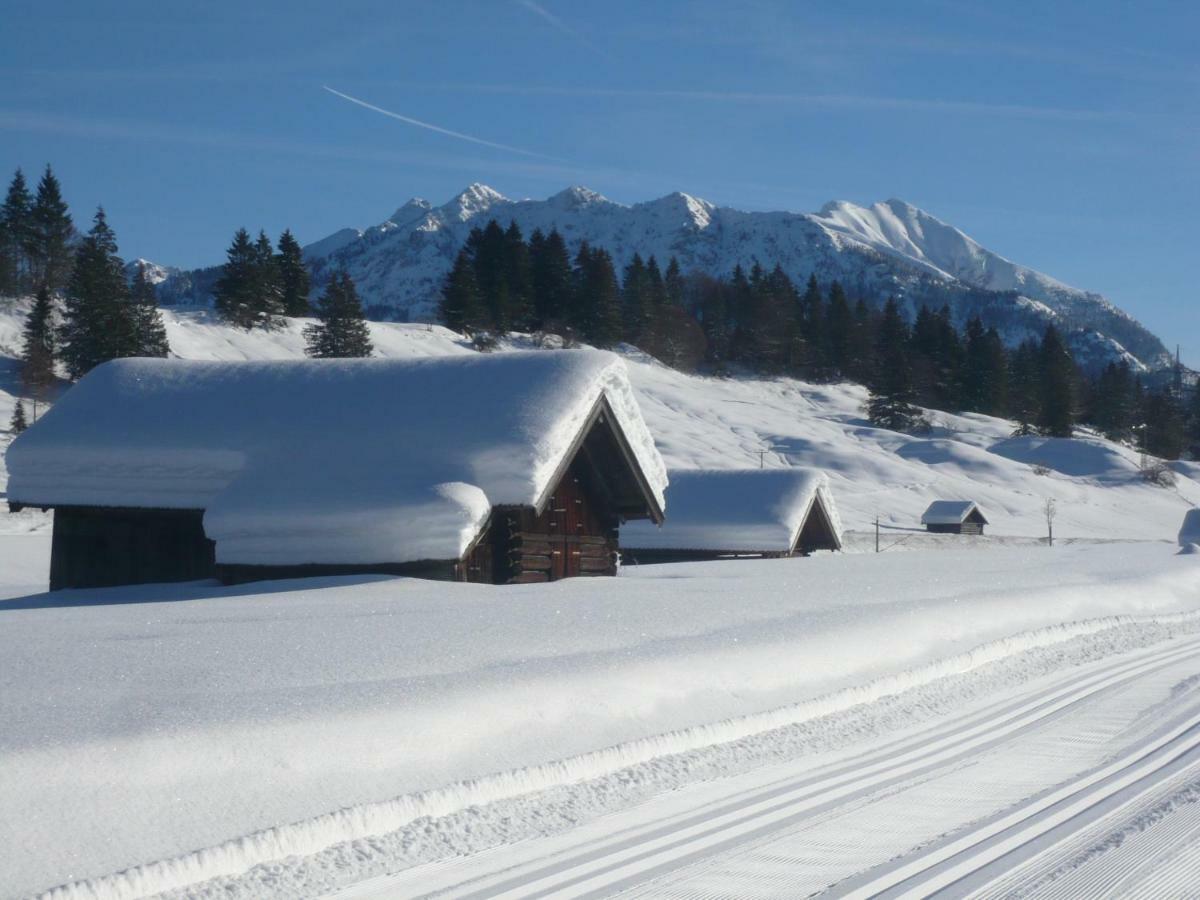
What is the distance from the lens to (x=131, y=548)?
19734 millimetres

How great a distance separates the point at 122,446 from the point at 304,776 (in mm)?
14129

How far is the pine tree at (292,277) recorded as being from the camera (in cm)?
8169

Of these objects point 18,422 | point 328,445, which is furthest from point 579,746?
point 18,422

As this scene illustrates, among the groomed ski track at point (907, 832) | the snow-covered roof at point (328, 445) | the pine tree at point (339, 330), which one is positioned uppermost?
the pine tree at point (339, 330)

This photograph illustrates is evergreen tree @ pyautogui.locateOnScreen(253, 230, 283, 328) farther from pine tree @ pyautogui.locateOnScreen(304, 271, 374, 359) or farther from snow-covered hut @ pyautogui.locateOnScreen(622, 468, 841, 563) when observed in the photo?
snow-covered hut @ pyautogui.locateOnScreen(622, 468, 841, 563)

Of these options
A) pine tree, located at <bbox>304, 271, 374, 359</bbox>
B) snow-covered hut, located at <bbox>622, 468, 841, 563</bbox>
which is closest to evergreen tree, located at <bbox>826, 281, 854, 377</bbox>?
pine tree, located at <bbox>304, 271, 374, 359</bbox>

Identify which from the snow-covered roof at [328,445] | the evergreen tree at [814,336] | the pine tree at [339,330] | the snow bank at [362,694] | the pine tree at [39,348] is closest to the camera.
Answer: the snow bank at [362,694]

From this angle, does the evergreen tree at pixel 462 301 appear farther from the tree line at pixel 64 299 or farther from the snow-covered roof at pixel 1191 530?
the snow-covered roof at pixel 1191 530

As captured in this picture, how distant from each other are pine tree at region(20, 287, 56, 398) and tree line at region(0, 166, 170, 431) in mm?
43

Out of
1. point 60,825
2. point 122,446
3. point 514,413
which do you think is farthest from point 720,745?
point 122,446

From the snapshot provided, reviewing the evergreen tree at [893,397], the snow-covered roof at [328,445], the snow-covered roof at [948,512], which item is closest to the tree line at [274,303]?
the snow-covered roof at [948,512]

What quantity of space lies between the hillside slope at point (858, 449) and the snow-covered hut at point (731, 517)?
Result: 2161 cm

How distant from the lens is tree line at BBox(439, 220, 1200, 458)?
291 ft

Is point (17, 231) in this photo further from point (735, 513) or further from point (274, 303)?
point (735, 513)
